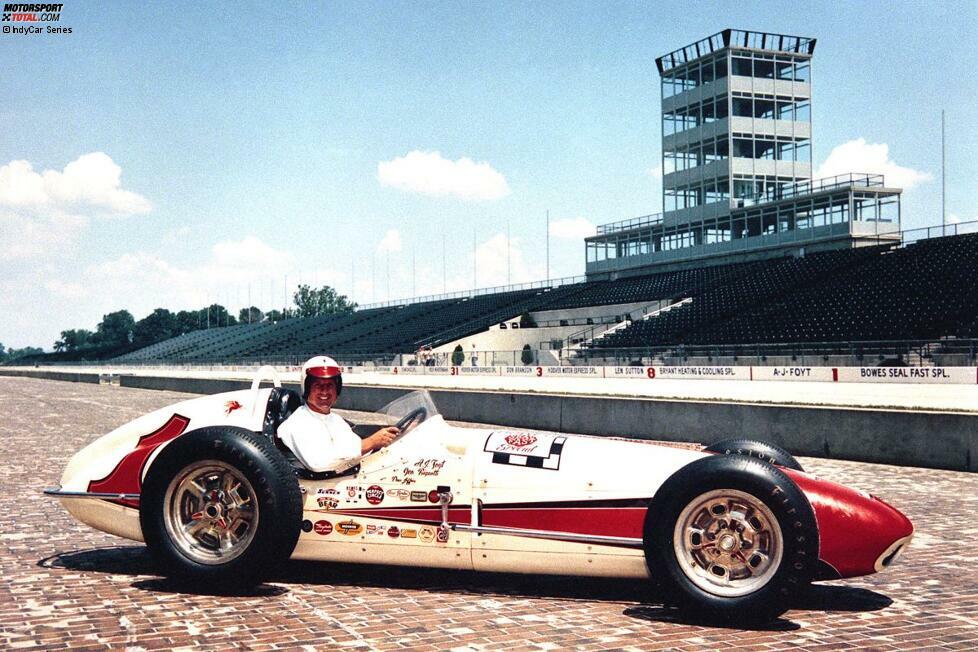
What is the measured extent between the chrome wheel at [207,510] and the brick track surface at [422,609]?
31 cm

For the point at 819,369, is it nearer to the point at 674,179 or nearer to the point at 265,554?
the point at 265,554

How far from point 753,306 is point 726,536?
39589mm

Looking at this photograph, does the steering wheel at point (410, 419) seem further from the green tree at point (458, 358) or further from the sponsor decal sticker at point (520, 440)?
the green tree at point (458, 358)

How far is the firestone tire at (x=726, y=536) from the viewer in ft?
16.3

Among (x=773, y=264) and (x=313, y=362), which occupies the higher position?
(x=773, y=264)

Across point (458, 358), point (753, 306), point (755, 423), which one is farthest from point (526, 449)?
point (458, 358)

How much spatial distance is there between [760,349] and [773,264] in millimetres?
20232

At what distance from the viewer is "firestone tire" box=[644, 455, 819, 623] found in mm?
4980

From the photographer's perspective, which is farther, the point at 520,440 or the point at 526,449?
the point at 520,440

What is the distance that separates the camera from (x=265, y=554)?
5719mm

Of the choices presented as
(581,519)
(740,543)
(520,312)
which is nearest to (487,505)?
(581,519)

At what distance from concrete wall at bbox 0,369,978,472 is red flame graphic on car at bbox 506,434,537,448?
8.38 metres

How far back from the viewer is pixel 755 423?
48.6ft

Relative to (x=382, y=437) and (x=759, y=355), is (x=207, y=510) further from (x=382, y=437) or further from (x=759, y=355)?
(x=759, y=355)
